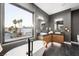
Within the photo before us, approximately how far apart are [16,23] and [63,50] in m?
1.02

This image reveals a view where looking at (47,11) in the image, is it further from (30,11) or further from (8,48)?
(8,48)

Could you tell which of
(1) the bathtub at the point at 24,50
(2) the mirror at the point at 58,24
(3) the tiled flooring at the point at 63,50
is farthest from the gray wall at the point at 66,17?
(1) the bathtub at the point at 24,50

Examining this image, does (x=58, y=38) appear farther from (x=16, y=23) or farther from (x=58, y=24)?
(x=16, y=23)

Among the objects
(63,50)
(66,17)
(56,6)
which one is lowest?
(63,50)

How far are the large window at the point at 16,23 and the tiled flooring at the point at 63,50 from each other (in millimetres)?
500

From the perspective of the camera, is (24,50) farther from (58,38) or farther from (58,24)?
(58,24)

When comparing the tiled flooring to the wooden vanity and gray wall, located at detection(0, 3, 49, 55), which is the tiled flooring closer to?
the wooden vanity

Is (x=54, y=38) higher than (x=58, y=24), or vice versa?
(x=58, y=24)

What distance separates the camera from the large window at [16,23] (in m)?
1.22

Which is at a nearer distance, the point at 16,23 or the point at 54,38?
→ the point at 16,23

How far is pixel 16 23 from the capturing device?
1.29m

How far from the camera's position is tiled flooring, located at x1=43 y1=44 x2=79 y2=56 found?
4.31 feet

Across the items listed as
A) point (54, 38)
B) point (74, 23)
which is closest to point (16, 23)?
point (54, 38)

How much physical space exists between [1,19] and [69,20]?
120 centimetres
